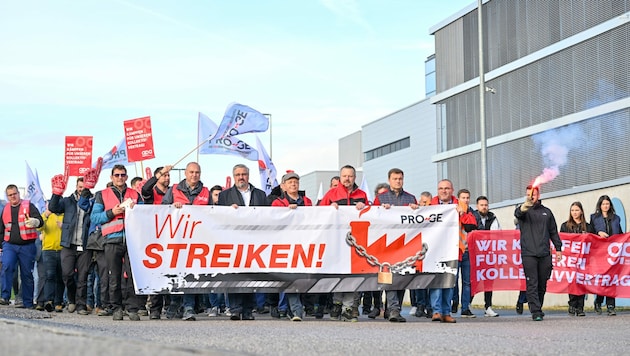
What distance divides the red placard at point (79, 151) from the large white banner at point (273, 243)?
21.1 feet

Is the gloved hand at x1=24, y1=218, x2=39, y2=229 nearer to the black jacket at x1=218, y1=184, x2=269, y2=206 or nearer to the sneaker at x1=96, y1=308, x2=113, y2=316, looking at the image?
the sneaker at x1=96, y1=308, x2=113, y2=316

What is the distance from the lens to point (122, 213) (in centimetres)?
1502

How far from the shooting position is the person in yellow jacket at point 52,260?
18.4 metres

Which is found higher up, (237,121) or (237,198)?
(237,121)

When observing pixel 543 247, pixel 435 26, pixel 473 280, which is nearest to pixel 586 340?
pixel 543 247

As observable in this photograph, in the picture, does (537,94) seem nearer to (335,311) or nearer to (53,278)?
(53,278)

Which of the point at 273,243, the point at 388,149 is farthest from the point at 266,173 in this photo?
the point at 388,149

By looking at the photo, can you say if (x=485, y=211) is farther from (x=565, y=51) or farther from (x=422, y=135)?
(x=422, y=135)

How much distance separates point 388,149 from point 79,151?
50185mm

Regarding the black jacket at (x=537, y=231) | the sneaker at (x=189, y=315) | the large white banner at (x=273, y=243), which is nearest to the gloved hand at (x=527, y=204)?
the black jacket at (x=537, y=231)

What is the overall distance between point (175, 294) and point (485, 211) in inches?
252

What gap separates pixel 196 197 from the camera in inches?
619

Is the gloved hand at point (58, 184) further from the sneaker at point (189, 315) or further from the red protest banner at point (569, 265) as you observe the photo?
the red protest banner at point (569, 265)

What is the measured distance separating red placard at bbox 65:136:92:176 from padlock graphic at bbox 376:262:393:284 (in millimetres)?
8003
